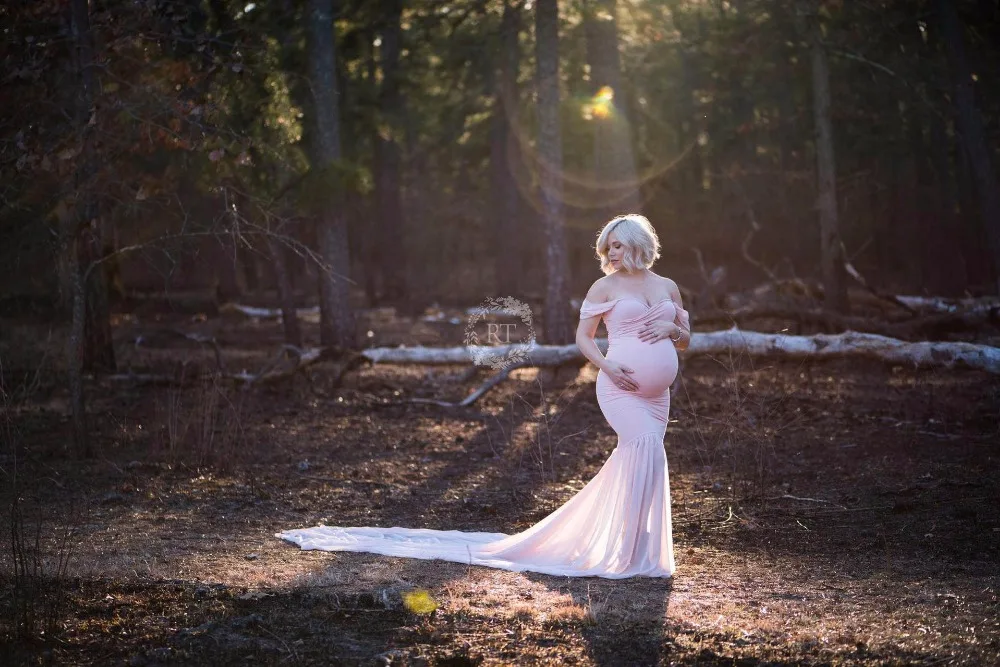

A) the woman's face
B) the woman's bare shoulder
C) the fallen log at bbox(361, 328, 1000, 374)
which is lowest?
the fallen log at bbox(361, 328, 1000, 374)

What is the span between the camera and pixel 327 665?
549 centimetres

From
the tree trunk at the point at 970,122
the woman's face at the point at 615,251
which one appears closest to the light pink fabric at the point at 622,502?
the woman's face at the point at 615,251

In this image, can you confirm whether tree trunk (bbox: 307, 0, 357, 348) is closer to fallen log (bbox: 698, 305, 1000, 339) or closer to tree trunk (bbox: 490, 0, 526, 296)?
fallen log (bbox: 698, 305, 1000, 339)

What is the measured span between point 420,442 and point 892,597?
7.57 metres

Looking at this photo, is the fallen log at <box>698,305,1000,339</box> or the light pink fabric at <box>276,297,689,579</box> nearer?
the light pink fabric at <box>276,297,689,579</box>

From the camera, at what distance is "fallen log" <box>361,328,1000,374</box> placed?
13.6 metres

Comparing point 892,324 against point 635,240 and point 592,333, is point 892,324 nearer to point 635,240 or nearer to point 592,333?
point 592,333

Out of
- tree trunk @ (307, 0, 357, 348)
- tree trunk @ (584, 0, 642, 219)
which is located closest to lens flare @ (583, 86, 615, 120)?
tree trunk @ (584, 0, 642, 219)

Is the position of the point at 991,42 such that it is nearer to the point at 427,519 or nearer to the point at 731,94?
the point at 731,94

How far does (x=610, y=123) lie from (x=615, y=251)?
14.2 metres

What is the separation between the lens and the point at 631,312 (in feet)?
24.6

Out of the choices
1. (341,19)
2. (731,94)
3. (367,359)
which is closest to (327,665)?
(367,359)

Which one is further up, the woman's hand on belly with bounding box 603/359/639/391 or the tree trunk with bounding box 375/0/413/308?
the tree trunk with bounding box 375/0/413/308

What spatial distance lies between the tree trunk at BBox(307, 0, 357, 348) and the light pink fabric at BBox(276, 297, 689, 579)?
11.6 m
